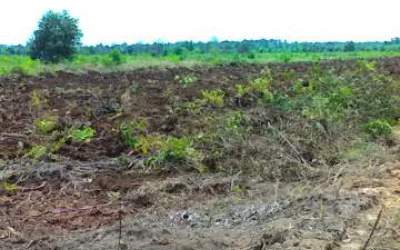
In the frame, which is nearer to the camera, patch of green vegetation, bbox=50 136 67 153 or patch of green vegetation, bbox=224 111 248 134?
patch of green vegetation, bbox=50 136 67 153

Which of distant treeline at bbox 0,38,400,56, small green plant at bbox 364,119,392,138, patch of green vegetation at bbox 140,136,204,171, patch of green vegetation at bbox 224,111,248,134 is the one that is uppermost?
patch of green vegetation at bbox 224,111,248,134

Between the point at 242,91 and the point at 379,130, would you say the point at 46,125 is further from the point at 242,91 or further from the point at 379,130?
the point at 379,130

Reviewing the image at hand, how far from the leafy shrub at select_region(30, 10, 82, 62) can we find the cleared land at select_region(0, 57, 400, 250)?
1861cm

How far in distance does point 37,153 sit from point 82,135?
115cm

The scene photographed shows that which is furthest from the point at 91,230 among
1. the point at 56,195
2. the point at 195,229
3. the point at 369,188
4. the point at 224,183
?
the point at 369,188

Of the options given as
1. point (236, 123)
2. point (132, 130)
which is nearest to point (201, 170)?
point (132, 130)

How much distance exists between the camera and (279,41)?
267 ft

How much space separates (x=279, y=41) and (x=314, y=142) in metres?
72.4

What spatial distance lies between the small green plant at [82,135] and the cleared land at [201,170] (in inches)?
1.4

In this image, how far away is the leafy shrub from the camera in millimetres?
33188

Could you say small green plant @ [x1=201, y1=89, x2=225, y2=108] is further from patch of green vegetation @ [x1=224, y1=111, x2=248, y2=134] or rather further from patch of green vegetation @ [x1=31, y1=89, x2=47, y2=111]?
patch of green vegetation @ [x1=31, y1=89, x2=47, y2=111]

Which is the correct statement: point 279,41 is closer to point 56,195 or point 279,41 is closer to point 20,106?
point 20,106

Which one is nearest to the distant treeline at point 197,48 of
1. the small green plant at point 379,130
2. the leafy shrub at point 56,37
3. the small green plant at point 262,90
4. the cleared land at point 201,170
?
the leafy shrub at point 56,37

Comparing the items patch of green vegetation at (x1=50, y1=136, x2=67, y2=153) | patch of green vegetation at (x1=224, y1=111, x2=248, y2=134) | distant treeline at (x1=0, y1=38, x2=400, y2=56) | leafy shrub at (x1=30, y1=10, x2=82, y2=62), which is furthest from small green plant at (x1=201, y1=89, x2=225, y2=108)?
distant treeline at (x1=0, y1=38, x2=400, y2=56)
